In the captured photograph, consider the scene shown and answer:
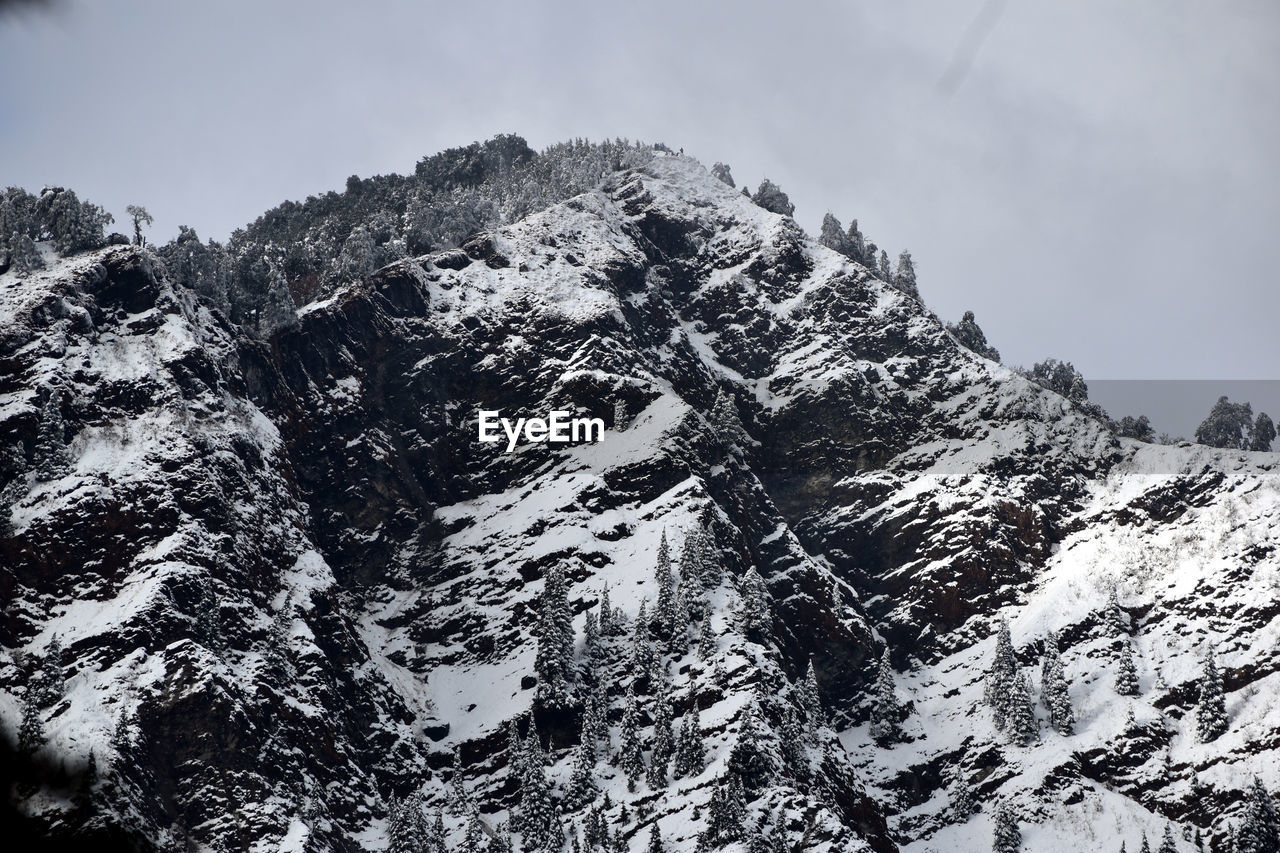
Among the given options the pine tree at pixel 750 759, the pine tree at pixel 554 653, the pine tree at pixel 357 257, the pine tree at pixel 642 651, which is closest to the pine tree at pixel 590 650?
the pine tree at pixel 554 653

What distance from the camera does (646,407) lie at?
560ft

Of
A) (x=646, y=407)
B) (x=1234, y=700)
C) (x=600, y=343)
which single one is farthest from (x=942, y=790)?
(x=600, y=343)

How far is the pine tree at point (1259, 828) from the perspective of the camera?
11600 centimetres

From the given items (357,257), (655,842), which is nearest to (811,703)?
(655,842)

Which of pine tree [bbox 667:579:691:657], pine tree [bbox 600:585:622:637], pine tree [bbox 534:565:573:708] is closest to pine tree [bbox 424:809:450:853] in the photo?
pine tree [bbox 534:565:573:708]

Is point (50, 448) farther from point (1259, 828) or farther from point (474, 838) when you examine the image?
point (1259, 828)

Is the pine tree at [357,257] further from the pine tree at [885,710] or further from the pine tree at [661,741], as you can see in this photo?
the pine tree at [661,741]

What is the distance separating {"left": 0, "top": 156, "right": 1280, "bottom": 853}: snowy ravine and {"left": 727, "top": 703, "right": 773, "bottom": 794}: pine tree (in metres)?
0.36

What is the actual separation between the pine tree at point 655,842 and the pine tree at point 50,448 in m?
67.6

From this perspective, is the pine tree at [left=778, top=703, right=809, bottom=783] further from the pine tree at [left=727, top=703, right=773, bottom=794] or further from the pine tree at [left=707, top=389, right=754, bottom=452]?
the pine tree at [left=707, top=389, right=754, bottom=452]

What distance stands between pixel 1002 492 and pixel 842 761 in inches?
1841

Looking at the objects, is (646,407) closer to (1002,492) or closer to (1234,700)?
(1002,492)

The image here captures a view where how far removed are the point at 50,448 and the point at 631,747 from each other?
209 ft

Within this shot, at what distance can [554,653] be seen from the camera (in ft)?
447
